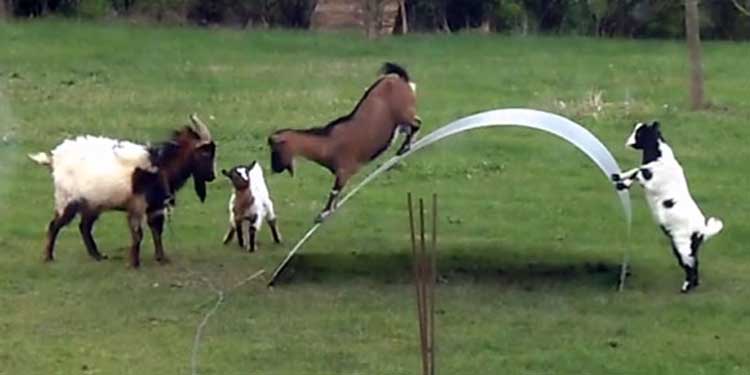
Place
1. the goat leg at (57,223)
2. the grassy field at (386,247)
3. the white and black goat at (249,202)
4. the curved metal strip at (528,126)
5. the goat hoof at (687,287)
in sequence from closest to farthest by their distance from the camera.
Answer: the grassy field at (386,247) < the curved metal strip at (528,126) < the goat hoof at (687,287) < the goat leg at (57,223) < the white and black goat at (249,202)

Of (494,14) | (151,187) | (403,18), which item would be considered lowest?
(494,14)

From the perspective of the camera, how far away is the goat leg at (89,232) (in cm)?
1103

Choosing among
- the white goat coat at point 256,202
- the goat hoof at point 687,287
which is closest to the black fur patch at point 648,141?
the goat hoof at point 687,287

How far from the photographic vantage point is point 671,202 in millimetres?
10367

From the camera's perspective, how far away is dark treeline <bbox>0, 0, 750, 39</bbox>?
2758 cm

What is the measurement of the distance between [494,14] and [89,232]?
17.6 m

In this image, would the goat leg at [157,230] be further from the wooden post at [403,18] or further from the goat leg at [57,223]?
the wooden post at [403,18]

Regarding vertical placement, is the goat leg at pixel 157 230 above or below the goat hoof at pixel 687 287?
above

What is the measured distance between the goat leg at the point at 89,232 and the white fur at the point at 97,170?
0.45 ft

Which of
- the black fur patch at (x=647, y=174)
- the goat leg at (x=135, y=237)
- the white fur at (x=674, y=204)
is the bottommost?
the goat leg at (x=135, y=237)

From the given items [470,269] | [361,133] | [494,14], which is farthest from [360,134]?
[494,14]

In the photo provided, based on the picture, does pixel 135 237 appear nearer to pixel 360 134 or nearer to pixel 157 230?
pixel 157 230

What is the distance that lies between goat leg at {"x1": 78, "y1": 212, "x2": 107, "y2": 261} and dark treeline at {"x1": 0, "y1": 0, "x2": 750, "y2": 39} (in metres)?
16.4

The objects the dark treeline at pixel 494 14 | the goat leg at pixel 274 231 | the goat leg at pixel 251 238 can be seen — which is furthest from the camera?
the dark treeline at pixel 494 14
